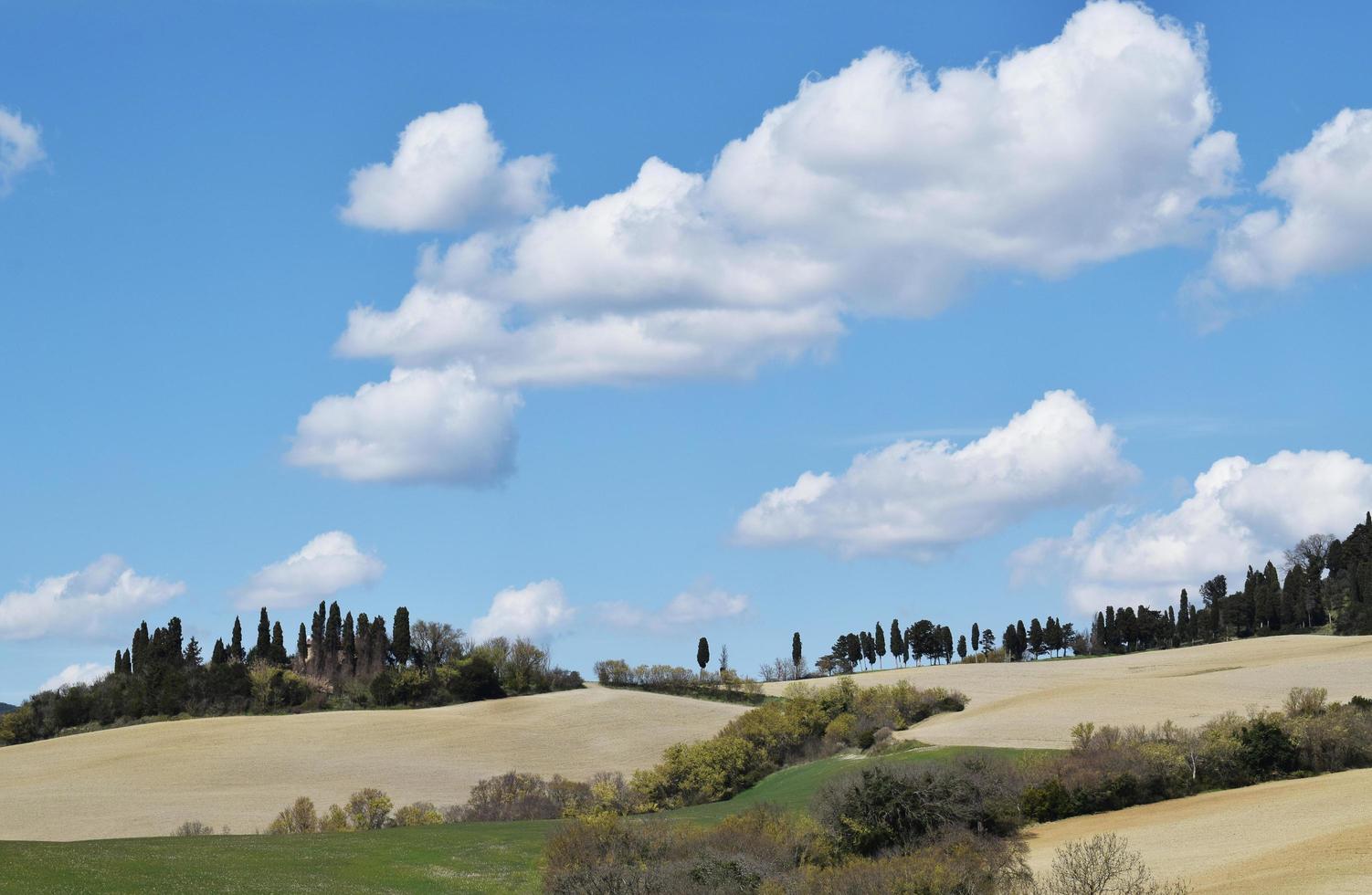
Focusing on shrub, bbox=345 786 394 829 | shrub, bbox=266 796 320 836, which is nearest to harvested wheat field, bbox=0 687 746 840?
shrub, bbox=266 796 320 836

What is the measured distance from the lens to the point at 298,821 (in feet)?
203

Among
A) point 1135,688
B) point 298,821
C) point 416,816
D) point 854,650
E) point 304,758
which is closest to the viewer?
point 298,821

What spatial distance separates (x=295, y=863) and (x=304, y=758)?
48.6 m

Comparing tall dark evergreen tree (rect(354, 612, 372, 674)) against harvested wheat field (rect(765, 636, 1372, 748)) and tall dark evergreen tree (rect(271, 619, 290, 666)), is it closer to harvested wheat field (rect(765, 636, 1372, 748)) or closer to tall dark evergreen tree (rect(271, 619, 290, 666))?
tall dark evergreen tree (rect(271, 619, 290, 666))

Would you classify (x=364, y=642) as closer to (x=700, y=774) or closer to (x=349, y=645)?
(x=349, y=645)

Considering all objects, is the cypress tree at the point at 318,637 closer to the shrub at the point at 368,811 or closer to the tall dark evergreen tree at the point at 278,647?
the tall dark evergreen tree at the point at 278,647

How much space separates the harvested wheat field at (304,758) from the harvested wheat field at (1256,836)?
39.9m

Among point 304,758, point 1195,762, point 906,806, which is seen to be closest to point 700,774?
point 1195,762

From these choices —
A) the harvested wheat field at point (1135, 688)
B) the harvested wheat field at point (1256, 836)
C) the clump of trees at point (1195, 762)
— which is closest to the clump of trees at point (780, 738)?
the harvested wheat field at point (1135, 688)

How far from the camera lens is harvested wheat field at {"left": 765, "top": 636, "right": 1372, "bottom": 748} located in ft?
221

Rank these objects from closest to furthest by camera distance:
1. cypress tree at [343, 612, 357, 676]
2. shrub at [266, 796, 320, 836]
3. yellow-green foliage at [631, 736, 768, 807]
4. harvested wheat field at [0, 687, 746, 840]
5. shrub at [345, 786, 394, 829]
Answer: shrub at [266, 796, 320, 836] < shrub at [345, 786, 394, 829] < yellow-green foliage at [631, 736, 768, 807] < harvested wheat field at [0, 687, 746, 840] < cypress tree at [343, 612, 357, 676]

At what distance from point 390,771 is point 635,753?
16145 mm

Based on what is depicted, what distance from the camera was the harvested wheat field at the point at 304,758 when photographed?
235ft

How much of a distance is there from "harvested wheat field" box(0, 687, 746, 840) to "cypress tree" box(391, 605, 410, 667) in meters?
24.1
